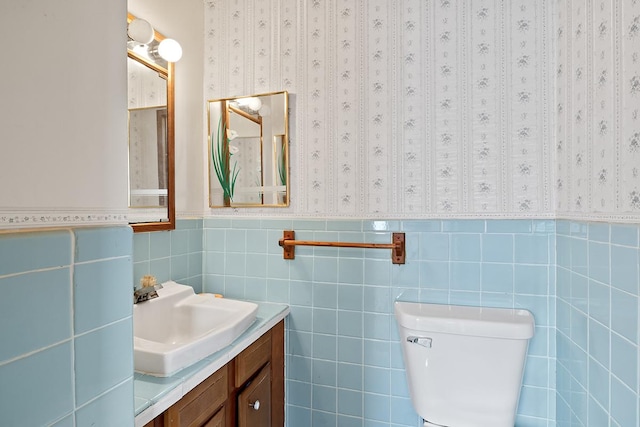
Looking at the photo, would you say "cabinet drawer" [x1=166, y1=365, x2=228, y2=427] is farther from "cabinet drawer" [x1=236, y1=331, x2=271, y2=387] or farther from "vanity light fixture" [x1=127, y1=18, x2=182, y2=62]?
"vanity light fixture" [x1=127, y1=18, x2=182, y2=62]

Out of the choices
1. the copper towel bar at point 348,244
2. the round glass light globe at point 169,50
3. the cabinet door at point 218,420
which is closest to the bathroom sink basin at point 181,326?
the cabinet door at point 218,420

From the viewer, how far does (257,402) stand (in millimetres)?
1203

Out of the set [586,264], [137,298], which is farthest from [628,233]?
[137,298]

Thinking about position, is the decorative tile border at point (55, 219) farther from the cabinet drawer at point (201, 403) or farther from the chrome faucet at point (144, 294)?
the chrome faucet at point (144, 294)

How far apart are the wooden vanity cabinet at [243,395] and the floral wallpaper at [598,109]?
1212 mm

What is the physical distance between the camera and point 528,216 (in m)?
1.24

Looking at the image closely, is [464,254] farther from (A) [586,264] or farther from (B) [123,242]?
(B) [123,242]

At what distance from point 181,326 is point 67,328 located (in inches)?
33.3

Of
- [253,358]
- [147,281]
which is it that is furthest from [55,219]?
[253,358]

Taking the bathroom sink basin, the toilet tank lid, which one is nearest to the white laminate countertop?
the bathroom sink basin

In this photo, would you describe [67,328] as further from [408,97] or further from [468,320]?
[408,97]

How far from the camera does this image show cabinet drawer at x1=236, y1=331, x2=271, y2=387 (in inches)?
43.0

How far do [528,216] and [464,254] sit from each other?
0.28 m

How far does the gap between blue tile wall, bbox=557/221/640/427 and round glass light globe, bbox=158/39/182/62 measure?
63.4 inches
